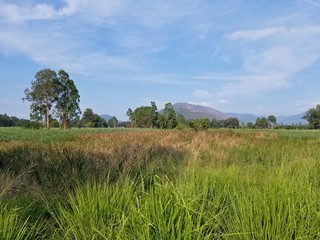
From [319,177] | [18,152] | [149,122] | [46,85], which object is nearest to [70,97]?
[46,85]

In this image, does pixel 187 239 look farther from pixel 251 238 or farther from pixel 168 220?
pixel 251 238

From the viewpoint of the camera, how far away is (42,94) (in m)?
57.3

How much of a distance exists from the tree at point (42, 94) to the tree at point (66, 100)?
1.89 meters

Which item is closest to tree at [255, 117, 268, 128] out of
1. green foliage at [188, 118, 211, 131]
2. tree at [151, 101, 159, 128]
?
tree at [151, 101, 159, 128]

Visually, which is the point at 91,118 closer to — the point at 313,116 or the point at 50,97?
the point at 50,97

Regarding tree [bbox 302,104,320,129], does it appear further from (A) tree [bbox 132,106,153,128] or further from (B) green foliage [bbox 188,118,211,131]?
(B) green foliage [bbox 188,118,211,131]

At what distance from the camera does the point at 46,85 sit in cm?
5734

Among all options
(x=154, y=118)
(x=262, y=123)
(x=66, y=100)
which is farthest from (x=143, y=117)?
(x=262, y=123)

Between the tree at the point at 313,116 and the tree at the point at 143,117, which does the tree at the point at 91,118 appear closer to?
the tree at the point at 143,117

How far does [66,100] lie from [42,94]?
5.24m

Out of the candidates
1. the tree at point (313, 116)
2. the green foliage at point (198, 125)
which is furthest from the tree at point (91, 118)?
the tree at point (313, 116)

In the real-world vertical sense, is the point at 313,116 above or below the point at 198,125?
above

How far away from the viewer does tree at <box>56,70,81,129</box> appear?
60.5 meters

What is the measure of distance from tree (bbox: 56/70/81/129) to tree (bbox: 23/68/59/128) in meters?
1.89
